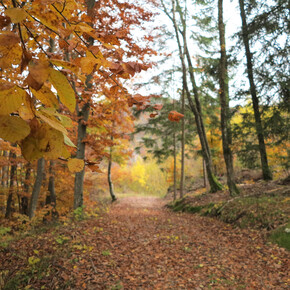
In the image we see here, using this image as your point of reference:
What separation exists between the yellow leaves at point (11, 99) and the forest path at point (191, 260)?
3543 mm

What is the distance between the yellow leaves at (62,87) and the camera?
0.61 meters

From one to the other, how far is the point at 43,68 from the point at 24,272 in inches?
147

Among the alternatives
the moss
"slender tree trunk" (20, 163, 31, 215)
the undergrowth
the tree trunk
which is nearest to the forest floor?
the moss

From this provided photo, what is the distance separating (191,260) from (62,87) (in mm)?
4976

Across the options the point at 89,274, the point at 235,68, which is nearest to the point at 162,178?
the point at 235,68

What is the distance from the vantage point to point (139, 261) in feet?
14.6

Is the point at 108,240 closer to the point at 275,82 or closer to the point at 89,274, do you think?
the point at 89,274

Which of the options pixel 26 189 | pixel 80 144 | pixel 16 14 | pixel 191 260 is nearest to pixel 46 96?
pixel 16 14

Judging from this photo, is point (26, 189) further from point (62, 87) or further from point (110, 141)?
point (62, 87)

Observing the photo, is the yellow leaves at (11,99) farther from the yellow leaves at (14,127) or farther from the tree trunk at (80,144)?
the tree trunk at (80,144)

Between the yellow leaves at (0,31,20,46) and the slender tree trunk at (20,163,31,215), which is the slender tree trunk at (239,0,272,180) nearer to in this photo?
the slender tree trunk at (20,163,31,215)

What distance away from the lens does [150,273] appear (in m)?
4.02

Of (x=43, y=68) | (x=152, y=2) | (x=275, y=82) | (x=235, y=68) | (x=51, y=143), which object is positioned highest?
(x=152, y=2)

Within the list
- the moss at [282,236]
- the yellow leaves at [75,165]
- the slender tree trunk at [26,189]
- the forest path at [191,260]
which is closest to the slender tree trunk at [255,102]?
the forest path at [191,260]
